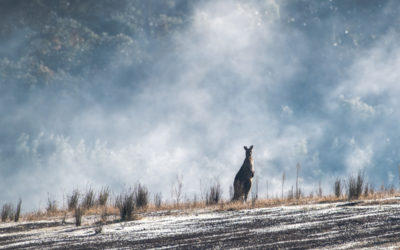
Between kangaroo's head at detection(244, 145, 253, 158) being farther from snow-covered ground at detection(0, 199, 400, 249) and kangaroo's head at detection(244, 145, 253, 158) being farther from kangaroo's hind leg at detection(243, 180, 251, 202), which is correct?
snow-covered ground at detection(0, 199, 400, 249)

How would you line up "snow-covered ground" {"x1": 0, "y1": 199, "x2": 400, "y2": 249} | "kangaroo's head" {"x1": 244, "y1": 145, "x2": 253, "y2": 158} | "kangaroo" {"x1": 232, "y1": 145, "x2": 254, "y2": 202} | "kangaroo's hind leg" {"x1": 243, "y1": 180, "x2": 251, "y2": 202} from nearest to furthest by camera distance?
"snow-covered ground" {"x1": 0, "y1": 199, "x2": 400, "y2": 249}
"kangaroo" {"x1": 232, "y1": 145, "x2": 254, "y2": 202}
"kangaroo's hind leg" {"x1": 243, "y1": 180, "x2": 251, "y2": 202}
"kangaroo's head" {"x1": 244, "y1": 145, "x2": 253, "y2": 158}

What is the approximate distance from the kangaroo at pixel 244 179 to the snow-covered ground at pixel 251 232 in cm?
398

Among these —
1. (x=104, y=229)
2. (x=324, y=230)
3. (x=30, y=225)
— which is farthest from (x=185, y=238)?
(x=30, y=225)

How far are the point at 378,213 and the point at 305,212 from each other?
1.42m

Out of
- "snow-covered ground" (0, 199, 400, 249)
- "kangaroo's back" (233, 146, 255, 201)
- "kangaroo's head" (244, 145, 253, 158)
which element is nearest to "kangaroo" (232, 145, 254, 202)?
"kangaroo's back" (233, 146, 255, 201)

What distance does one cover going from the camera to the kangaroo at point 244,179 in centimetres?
1323

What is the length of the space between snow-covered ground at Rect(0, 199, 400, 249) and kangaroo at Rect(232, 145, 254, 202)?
398cm

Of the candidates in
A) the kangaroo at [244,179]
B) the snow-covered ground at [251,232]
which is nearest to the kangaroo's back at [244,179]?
the kangaroo at [244,179]

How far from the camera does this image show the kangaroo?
1323 centimetres

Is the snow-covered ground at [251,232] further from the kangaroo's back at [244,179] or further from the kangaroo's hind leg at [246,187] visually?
the kangaroo's hind leg at [246,187]

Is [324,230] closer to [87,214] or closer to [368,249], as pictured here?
[368,249]

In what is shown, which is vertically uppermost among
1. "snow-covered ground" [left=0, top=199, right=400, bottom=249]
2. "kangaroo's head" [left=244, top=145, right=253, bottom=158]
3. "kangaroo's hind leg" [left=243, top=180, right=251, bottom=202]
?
"kangaroo's head" [left=244, top=145, right=253, bottom=158]

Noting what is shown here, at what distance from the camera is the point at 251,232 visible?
6.51 meters

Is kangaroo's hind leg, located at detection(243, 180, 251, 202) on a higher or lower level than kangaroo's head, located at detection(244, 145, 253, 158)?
lower
